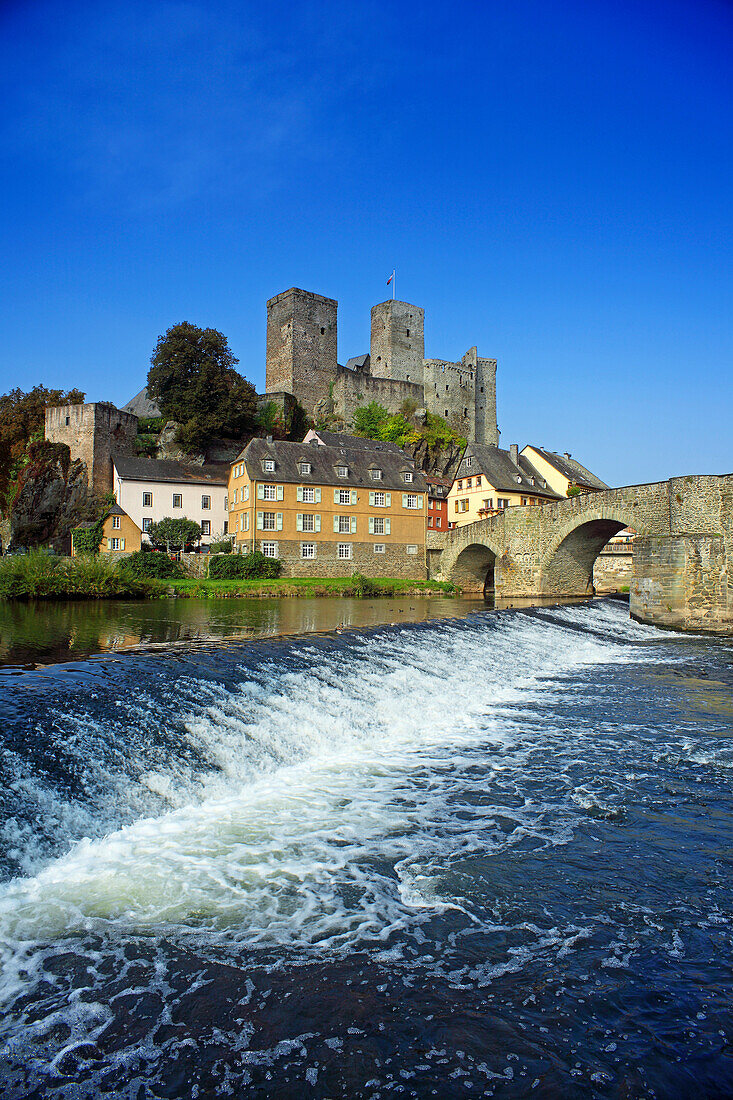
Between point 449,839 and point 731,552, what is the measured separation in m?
18.4

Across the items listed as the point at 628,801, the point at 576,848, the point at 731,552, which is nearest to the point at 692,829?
the point at 628,801

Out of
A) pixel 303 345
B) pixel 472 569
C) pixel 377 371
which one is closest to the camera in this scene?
pixel 472 569

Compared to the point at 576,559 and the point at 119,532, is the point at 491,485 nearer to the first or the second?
the point at 576,559

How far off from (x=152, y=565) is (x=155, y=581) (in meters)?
4.55

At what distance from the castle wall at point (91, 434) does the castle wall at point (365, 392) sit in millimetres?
20277

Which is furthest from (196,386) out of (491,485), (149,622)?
(149,622)

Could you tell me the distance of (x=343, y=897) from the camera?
4.18 m

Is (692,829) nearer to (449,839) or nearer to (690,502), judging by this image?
(449,839)

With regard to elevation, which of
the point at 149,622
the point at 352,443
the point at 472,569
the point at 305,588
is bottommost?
the point at 149,622

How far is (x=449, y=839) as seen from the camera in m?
5.09

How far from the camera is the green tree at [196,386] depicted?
154 ft

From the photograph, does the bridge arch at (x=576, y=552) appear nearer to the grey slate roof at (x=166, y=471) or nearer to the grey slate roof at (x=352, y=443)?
the grey slate roof at (x=352, y=443)

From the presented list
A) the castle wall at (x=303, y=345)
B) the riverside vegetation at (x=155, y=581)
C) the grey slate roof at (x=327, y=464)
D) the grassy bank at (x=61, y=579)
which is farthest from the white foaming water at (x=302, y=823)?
the castle wall at (x=303, y=345)

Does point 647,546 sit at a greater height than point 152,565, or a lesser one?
greater
